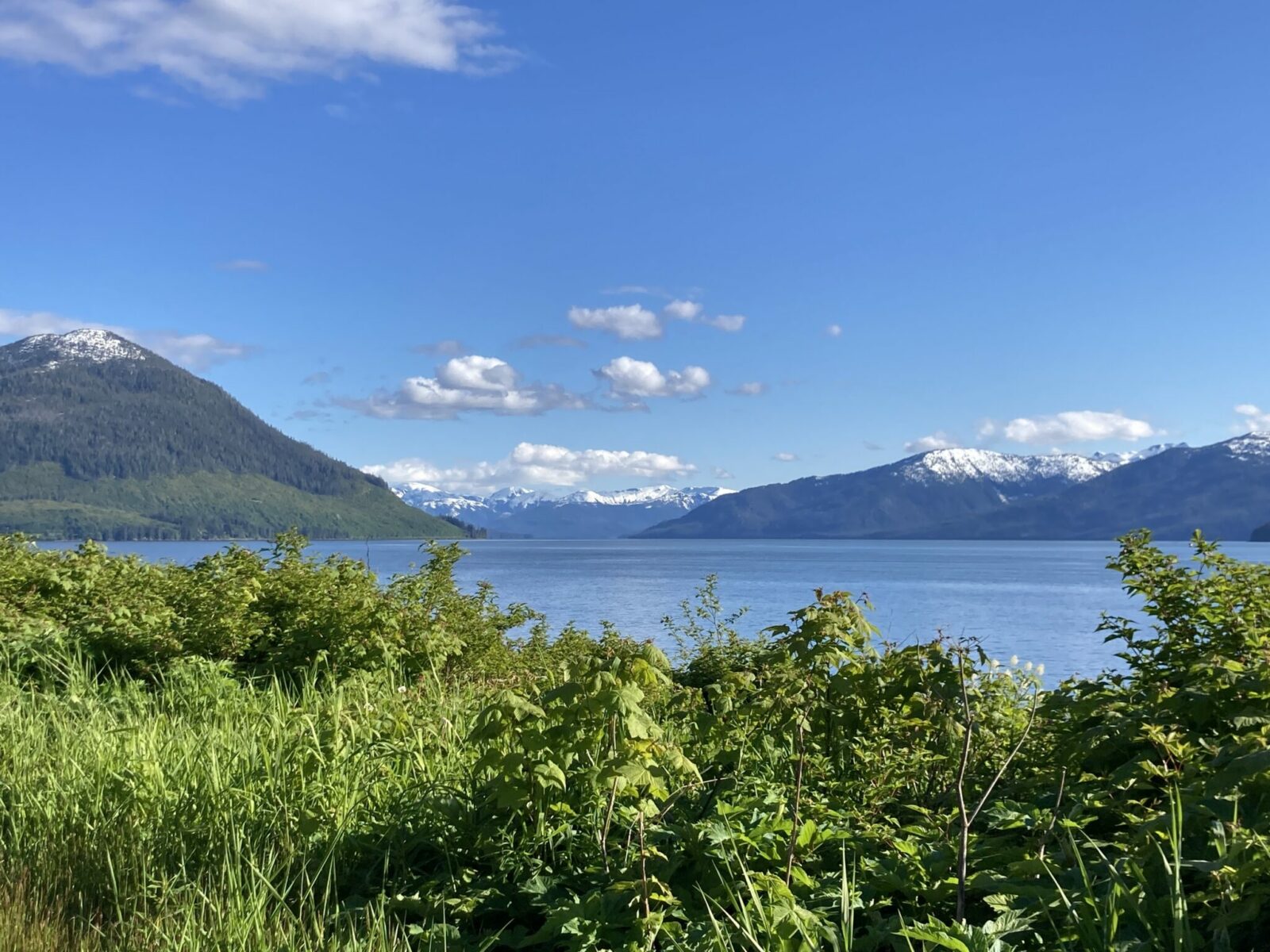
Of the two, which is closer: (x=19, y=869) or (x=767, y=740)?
(x=19, y=869)

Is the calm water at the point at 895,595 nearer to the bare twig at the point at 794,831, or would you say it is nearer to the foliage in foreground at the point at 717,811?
the foliage in foreground at the point at 717,811

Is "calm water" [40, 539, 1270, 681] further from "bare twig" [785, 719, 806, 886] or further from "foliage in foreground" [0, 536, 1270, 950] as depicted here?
"bare twig" [785, 719, 806, 886]

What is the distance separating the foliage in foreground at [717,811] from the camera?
10.2 feet

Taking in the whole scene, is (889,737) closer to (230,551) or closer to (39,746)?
(39,746)

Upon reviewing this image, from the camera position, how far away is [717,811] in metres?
3.89

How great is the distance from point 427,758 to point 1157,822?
3.84 metres

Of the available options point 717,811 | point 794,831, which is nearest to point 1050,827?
point 794,831

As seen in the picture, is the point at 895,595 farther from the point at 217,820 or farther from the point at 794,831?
the point at 794,831

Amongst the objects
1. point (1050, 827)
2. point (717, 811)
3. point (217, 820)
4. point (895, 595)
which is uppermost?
point (1050, 827)

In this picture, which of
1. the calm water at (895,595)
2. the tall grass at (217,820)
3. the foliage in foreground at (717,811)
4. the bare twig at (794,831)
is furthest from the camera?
the calm water at (895,595)

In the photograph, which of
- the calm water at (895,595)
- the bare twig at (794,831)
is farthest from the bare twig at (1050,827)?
the calm water at (895,595)

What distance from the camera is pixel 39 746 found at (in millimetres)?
6082

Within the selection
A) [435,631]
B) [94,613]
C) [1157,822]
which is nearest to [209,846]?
[1157,822]

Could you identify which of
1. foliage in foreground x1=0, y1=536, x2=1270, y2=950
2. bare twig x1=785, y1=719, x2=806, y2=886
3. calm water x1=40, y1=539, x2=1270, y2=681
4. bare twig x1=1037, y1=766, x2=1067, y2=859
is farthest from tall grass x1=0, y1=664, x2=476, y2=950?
calm water x1=40, y1=539, x2=1270, y2=681
